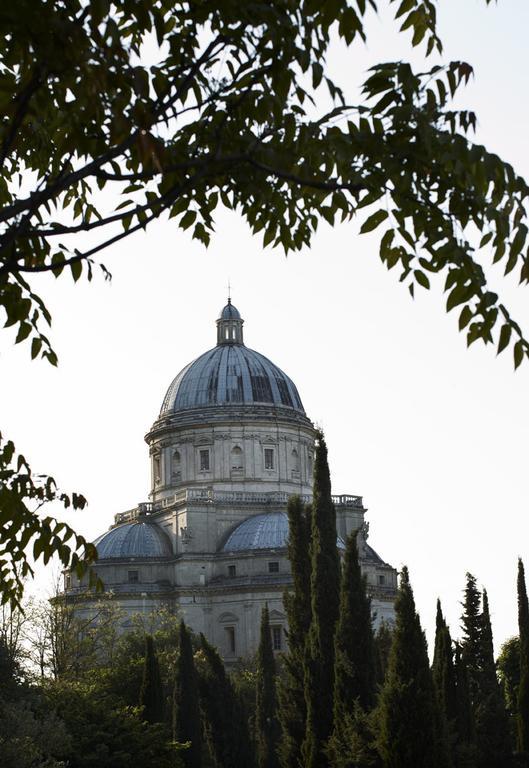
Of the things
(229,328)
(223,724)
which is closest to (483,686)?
(223,724)

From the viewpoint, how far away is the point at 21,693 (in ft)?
106

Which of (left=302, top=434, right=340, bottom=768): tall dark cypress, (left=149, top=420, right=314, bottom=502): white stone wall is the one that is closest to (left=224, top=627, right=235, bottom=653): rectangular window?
(left=149, top=420, right=314, bottom=502): white stone wall

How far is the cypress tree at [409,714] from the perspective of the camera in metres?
27.7

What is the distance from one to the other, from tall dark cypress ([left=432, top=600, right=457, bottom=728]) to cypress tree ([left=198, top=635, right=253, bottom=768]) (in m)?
6.51

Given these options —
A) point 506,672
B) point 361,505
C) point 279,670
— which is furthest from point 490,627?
point 361,505

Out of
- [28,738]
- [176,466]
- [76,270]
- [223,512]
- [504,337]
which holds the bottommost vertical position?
[28,738]

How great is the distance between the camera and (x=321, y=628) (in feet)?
107

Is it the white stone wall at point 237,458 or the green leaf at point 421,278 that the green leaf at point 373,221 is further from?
the white stone wall at point 237,458

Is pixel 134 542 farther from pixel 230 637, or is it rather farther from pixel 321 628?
pixel 321 628

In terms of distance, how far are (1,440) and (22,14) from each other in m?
3.77

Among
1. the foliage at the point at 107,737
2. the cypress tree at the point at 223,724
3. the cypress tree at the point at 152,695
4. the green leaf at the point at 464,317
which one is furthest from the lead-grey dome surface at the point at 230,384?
the green leaf at the point at 464,317

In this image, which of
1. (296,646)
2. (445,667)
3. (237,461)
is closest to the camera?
(296,646)

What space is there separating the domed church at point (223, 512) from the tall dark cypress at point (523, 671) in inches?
834

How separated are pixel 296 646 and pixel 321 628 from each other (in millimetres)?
1959
